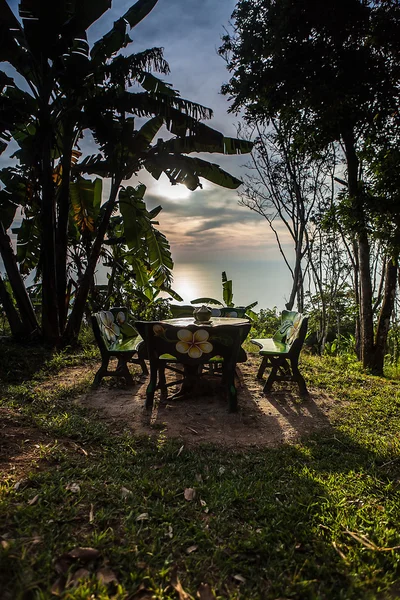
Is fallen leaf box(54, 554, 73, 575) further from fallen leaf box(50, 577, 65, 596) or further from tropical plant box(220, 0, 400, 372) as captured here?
tropical plant box(220, 0, 400, 372)

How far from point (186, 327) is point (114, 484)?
195 cm

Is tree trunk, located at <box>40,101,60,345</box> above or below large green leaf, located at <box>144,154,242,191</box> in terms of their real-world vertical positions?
below

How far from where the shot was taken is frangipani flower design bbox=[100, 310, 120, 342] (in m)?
5.10

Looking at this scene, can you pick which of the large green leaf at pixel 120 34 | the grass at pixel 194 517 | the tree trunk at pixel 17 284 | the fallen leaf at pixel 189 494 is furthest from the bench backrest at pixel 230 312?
the large green leaf at pixel 120 34

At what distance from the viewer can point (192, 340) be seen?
408 centimetres

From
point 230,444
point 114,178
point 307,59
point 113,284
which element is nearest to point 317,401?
point 230,444

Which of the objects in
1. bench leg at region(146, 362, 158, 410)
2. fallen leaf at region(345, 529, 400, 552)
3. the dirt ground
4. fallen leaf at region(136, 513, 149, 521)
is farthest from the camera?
bench leg at region(146, 362, 158, 410)

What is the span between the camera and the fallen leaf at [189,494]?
2.25 meters

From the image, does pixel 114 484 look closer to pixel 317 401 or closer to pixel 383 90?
pixel 317 401

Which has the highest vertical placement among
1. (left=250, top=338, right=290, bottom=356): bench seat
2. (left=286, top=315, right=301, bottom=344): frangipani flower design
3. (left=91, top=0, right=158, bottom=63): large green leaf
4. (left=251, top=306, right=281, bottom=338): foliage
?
(left=91, top=0, right=158, bottom=63): large green leaf

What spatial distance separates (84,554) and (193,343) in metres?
2.55

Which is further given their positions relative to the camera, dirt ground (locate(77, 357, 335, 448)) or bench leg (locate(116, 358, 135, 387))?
bench leg (locate(116, 358, 135, 387))

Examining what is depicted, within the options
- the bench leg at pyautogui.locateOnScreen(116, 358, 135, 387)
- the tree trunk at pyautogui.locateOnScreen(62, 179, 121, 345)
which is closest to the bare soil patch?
the bench leg at pyautogui.locateOnScreen(116, 358, 135, 387)

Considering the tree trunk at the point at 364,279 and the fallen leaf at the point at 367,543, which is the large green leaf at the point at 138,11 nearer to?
the tree trunk at the point at 364,279
